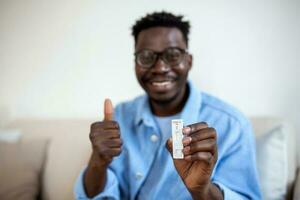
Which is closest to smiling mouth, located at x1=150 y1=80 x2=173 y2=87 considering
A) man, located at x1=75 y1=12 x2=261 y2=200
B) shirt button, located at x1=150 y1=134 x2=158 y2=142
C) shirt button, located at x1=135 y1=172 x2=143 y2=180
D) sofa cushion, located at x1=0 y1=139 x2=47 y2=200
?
man, located at x1=75 y1=12 x2=261 y2=200

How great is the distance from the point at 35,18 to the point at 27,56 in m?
0.10

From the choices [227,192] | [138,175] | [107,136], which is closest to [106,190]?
[138,175]

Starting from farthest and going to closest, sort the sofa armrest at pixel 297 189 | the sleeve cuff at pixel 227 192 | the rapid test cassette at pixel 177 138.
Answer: the sofa armrest at pixel 297 189
the sleeve cuff at pixel 227 192
the rapid test cassette at pixel 177 138

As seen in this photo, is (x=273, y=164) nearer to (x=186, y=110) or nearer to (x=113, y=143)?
(x=186, y=110)

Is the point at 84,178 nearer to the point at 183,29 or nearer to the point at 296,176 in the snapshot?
the point at 183,29

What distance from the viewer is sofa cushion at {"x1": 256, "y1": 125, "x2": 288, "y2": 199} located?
31.4 inches

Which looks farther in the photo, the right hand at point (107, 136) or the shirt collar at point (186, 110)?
the shirt collar at point (186, 110)

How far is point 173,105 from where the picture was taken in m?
0.82

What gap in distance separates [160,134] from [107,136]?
195mm

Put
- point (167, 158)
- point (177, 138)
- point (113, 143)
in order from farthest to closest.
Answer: point (167, 158) < point (113, 143) < point (177, 138)

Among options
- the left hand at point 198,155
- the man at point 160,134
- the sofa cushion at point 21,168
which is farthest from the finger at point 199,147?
the sofa cushion at point 21,168

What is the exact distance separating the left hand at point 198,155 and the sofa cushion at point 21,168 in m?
0.46

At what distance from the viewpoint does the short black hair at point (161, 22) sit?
0.79 m

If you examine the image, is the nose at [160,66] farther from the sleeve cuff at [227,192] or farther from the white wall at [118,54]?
the sleeve cuff at [227,192]
